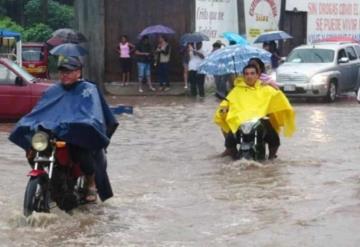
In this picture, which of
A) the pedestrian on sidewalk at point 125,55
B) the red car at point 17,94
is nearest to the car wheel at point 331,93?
the pedestrian on sidewalk at point 125,55

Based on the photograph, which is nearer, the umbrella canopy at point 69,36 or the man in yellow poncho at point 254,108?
the man in yellow poncho at point 254,108

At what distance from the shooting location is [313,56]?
25016mm

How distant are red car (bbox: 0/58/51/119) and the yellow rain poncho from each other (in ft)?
21.8

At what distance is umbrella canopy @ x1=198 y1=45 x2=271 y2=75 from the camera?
13.4 meters

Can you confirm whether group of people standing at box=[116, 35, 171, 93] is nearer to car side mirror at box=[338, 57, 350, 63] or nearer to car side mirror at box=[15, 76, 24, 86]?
car side mirror at box=[338, 57, 350, 63]

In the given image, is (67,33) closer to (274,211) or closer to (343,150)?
(343,150)

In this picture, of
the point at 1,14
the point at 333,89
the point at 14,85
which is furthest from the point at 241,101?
the point at 1,14

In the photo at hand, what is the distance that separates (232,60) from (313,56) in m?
12.0

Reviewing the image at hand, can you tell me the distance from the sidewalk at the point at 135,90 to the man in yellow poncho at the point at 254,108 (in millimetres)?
14905

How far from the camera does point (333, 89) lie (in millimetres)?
24453

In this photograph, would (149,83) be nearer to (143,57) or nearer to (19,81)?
(143,57)

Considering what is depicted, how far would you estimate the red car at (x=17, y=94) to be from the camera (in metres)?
18.0

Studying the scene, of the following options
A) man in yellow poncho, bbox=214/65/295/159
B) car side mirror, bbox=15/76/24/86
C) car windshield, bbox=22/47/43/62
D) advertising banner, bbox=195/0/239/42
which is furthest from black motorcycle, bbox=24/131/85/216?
car windshield, bbox=22/47/43/62

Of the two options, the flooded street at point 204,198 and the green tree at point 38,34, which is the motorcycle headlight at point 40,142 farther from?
the green tree at point 38,34
